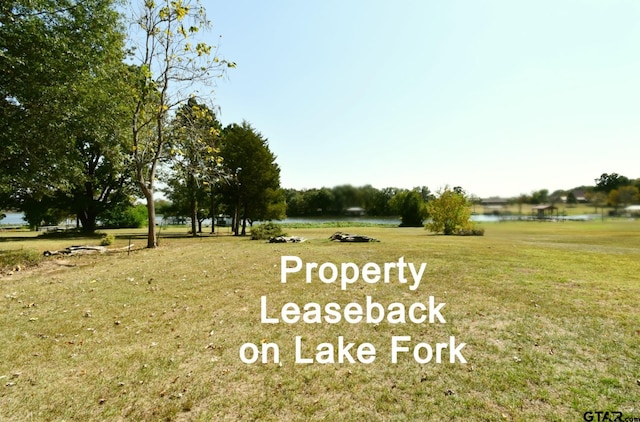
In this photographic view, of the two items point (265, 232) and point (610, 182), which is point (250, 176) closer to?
point (265, 232)

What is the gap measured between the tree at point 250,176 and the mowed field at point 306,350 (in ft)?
69.0

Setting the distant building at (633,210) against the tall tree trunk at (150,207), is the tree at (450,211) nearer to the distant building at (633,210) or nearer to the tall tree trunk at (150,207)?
the distant building at (633,210)

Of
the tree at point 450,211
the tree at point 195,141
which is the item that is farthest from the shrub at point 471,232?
the tree at point 195,141

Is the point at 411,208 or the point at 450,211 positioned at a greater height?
the point at 411,208

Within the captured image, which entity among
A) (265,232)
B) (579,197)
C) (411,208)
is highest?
(411,208)

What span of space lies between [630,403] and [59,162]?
2031 centimetres

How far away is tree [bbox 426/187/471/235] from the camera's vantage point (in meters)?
32.2

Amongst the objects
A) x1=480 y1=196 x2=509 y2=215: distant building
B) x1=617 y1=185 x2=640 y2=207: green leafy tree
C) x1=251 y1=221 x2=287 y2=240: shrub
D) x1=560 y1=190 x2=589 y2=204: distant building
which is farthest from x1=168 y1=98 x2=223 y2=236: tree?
x1=617 y1=185 x2=640 y2=207: green leafy tree

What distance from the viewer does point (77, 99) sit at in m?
14.5

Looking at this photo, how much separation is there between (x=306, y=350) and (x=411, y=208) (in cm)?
5749

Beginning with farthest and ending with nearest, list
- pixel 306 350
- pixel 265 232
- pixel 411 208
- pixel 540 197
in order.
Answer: pixel 411 208 < pixel 265 232 < pixel 540 197 < pixel 306 350

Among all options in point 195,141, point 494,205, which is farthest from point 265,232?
point 494,205

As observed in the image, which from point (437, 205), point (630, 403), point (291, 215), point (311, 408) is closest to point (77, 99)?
point (311, 408)

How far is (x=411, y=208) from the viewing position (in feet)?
→ 200
